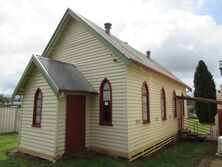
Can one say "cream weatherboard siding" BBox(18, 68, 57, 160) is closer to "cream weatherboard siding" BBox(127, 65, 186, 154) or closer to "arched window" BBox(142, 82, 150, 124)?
"cream weatherboard siding" BBox(127, 65, 186, 154)

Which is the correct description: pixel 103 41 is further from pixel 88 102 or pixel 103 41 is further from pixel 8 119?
pixel 8 119

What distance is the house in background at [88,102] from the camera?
7.76 m

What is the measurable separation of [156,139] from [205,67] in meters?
13.8

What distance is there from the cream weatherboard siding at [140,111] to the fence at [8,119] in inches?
491

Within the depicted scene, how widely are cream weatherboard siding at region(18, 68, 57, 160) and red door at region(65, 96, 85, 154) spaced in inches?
27.6

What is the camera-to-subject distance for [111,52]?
880 cm

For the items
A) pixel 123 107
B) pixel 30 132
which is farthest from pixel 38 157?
pixel 123 107

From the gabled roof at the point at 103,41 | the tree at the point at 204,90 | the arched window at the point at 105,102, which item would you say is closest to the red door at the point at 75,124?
the arched window at the point at 105,102

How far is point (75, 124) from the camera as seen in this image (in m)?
8.36

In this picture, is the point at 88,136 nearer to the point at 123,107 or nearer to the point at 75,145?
the point at 75,145

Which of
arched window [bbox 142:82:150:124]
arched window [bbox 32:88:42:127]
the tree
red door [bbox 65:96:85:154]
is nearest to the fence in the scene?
arched window [bbox 32:88:42:127]

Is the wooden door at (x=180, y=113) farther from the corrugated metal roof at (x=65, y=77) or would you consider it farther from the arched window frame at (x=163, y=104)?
the corrugated metal roof at (x=65, y=77)

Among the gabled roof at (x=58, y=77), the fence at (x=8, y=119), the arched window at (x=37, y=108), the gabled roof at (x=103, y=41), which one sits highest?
the gabled roof at (x=103, y=41)

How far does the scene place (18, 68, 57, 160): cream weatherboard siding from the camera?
766 cm
